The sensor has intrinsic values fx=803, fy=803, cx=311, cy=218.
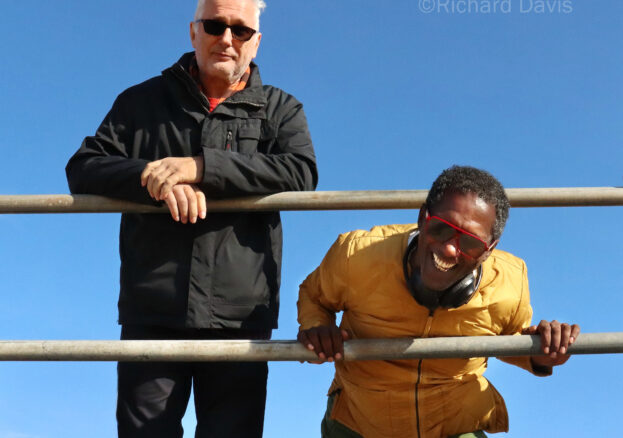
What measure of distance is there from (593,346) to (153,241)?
1.60 meters

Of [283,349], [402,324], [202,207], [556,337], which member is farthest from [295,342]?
[556,337]

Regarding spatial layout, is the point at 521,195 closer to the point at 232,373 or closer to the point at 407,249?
the point at 407,249

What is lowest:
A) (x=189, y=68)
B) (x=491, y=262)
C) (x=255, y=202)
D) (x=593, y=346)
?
(x=593, y=346)

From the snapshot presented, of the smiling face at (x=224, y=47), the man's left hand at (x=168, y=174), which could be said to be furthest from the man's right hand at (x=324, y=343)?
the smiling face at (x=224, y=47)

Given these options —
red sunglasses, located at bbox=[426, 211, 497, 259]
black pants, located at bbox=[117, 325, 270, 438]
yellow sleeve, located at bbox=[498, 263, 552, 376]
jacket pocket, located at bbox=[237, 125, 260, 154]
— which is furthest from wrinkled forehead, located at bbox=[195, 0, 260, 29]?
yellow sleeve, located at bbox=[498, 263, 552, 376]

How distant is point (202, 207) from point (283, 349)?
554 mm

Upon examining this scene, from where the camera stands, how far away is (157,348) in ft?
8.70

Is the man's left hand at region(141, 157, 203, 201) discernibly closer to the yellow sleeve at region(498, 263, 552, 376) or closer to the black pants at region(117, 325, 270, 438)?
the black pants at region(117, 325, 270, 438)

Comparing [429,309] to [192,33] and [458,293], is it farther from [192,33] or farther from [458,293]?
[192,33]

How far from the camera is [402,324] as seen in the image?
2.97 m

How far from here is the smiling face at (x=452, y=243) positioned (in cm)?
283

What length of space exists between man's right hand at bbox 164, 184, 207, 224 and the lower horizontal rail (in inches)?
16.7

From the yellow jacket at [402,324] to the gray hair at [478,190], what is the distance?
0.73 feet

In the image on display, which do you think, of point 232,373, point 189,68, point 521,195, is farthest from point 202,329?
point 521,195
